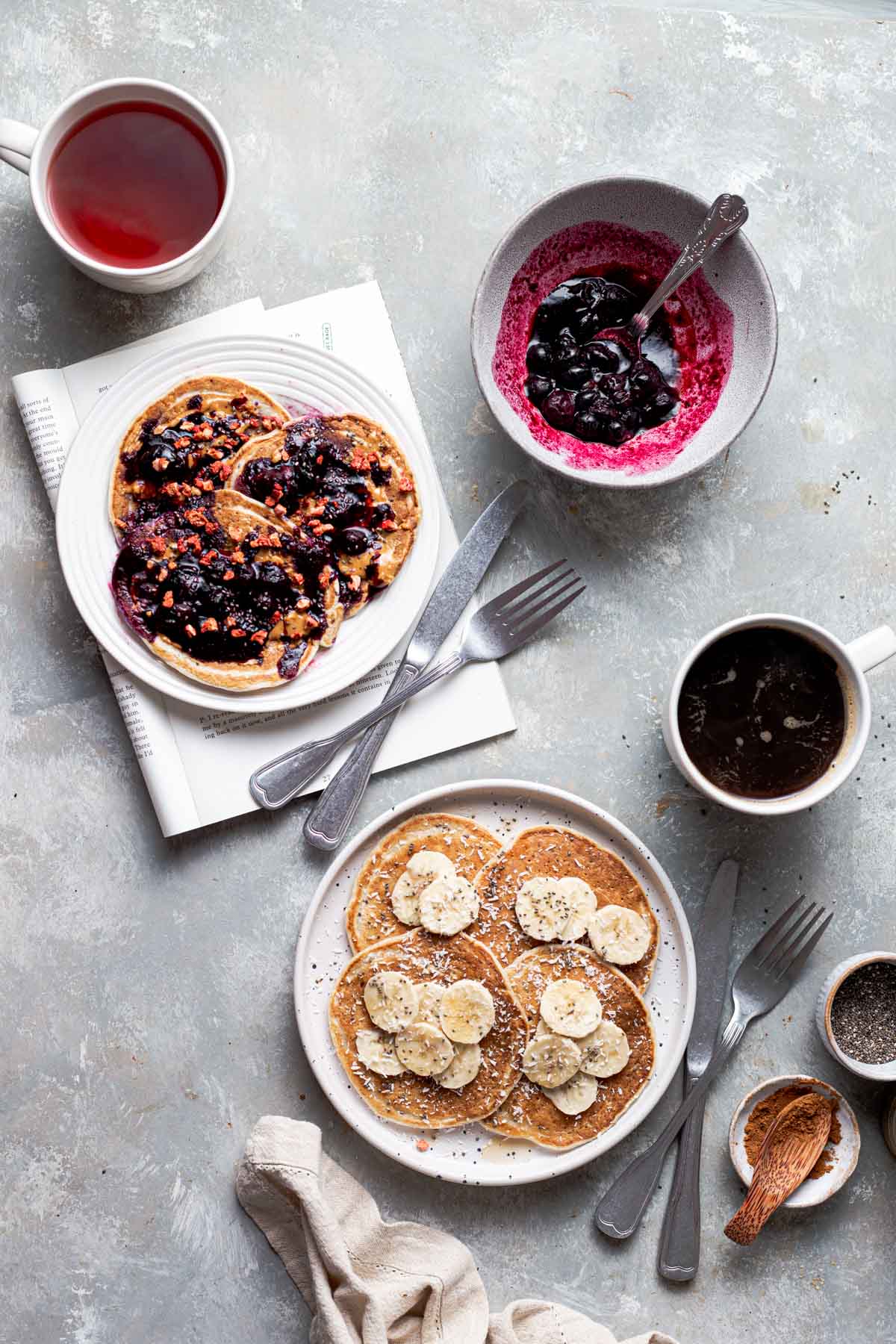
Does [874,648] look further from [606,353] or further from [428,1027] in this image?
[428,1027]

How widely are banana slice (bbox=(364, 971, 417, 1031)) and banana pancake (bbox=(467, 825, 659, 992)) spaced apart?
0.16 m

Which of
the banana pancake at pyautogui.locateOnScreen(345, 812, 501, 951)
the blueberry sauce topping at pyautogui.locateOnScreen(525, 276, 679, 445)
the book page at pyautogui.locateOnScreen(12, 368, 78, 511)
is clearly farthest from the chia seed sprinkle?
the book page at pyautogui.locateOnScreen(12, 368, 78, 511)

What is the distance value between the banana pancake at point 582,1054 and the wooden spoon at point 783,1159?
0.25 m

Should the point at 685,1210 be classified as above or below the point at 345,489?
below

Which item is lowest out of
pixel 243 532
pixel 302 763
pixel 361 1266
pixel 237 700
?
pixel 361 1266

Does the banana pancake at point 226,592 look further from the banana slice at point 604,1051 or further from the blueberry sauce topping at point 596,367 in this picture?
the banana slice at point 604,1051

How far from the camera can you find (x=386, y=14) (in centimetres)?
195

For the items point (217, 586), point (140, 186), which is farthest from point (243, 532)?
point (140, 186)

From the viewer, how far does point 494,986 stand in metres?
1.87

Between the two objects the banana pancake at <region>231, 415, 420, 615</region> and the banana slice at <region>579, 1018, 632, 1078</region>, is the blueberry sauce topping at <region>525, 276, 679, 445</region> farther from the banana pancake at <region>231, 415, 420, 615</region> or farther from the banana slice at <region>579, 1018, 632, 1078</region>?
the banana slice at <region>579, 1018, 632, 1078</region>

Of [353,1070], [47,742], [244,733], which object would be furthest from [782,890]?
[47,742]

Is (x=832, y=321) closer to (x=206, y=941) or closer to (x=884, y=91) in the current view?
(x=884, y=91)

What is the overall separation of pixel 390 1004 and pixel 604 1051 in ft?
1.26

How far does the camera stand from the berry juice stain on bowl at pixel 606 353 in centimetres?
181
